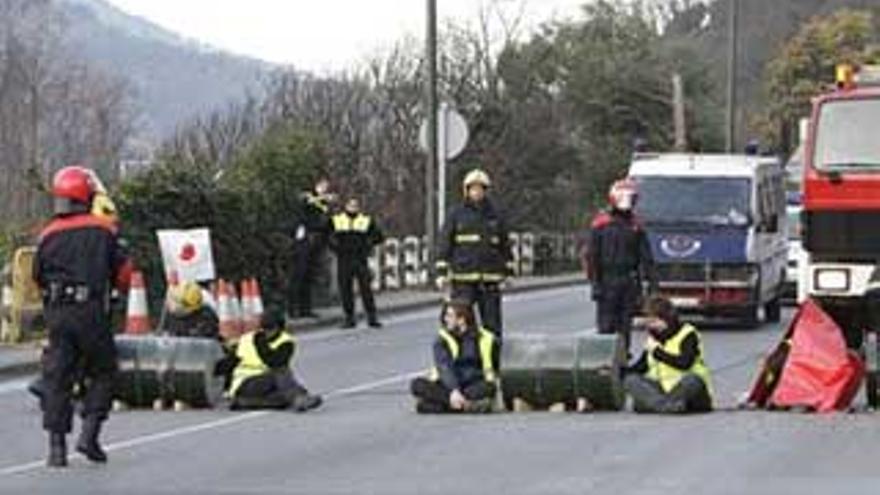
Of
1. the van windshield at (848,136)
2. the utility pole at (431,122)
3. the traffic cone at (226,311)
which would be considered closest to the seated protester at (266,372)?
the van windshield at (848,136)

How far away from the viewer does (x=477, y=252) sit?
61.8 ft

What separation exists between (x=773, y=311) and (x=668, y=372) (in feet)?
44.4

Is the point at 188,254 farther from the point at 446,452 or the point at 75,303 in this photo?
the point at 75,303

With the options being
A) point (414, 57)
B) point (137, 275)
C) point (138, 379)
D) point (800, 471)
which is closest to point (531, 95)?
point (414, 57)

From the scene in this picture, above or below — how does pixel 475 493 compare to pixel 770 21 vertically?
below

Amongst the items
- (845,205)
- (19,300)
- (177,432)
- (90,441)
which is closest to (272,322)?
(177,432)

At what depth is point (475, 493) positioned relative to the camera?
1186cm

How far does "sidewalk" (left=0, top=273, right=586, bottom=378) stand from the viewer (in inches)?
836

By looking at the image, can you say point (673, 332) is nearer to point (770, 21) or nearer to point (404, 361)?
point (404, 361)

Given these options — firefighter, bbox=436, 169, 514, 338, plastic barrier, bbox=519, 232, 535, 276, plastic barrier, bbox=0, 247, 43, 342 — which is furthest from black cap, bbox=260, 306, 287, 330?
plastic barrier, bbox=519, 232, 535, 276

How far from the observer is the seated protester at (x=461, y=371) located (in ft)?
54.0

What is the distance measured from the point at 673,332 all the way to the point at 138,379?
451 centimetres

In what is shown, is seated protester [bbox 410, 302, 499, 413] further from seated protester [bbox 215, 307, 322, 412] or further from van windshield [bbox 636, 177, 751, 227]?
van windshield [bbox 636, 177, 751, 227]

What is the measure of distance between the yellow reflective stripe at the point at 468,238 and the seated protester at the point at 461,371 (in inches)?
91.8
